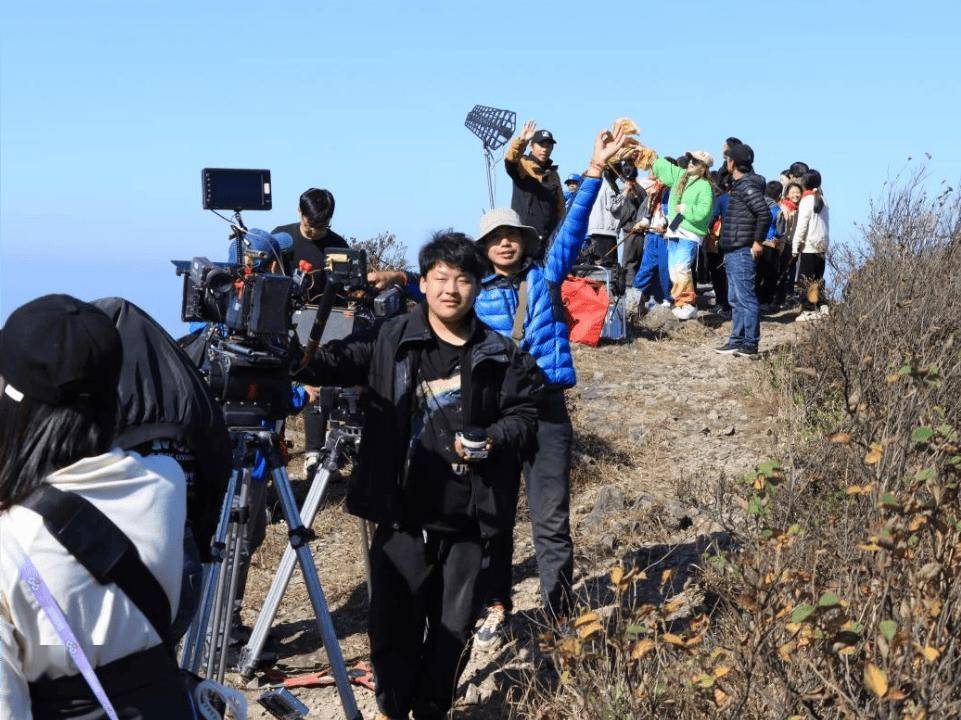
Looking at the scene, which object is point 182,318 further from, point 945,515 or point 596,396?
point 596,396

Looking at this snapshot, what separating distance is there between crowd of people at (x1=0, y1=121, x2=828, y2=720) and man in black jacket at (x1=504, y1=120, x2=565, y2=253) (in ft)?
8.05

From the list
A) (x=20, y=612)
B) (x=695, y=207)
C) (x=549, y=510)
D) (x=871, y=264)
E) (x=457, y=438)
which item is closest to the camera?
(x=20, y=612)

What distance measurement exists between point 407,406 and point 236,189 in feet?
3.51

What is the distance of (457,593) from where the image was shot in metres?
4.24

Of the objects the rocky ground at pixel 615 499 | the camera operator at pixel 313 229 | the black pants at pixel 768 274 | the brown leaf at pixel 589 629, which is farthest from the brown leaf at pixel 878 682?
the black pants at pixel 768 274

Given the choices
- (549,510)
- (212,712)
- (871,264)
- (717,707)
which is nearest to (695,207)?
(871,264)

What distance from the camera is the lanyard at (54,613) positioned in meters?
2.06

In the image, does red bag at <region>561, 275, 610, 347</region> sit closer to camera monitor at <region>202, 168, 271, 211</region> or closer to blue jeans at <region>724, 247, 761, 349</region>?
blue jeans at <region>724, 247, 761, 349</region>

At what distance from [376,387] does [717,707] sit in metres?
1.65

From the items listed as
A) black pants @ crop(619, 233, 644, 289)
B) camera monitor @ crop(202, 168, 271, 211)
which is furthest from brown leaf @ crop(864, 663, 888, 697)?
black pants @ crop(619, 233, 644, 289)

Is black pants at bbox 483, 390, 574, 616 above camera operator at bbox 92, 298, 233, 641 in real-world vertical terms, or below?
below

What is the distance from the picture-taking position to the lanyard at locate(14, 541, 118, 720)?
2.06 m

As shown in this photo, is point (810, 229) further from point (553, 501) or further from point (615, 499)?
point (553, 501)

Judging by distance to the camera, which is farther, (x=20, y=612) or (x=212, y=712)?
(x=212, y=712)
